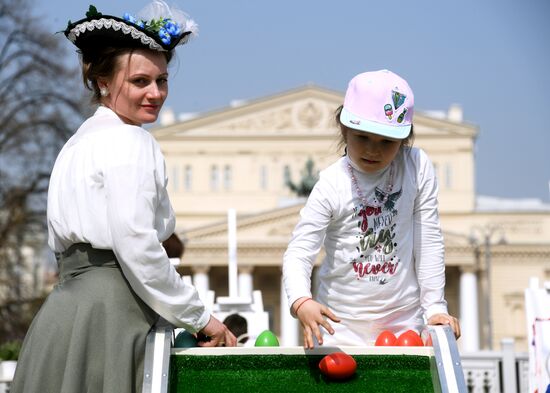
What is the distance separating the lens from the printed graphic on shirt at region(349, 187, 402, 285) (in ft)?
11.9

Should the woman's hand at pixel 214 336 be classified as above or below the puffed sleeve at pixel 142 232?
below

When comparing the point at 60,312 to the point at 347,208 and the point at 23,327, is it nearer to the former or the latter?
the point at 347,208

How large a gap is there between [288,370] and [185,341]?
333 millimetres

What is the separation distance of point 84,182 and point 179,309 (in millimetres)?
436

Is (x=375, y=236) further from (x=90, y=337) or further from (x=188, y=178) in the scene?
(x=188, y=178)

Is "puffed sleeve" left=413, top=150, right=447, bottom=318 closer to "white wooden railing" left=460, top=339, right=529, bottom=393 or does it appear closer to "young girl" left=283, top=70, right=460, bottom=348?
"young girl" left=283, top=70, right=460, bottom=348

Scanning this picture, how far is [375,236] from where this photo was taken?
3.61 m

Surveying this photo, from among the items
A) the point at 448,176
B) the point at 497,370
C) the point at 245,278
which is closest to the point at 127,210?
the point at 497,370

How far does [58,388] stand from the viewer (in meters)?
2.97

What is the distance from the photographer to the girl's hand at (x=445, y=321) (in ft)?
10.7

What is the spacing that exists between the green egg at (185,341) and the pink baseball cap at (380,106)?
814 mm

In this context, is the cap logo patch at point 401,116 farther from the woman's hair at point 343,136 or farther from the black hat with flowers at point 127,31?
the black hat with flowers at point 127,31

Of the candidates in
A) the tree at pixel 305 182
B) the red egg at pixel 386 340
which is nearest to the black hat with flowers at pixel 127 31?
the red egg at pixel 386 340

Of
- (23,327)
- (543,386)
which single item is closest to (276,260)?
(23,327)
